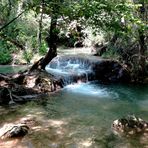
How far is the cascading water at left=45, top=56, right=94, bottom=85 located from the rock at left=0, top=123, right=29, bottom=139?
26.1ft

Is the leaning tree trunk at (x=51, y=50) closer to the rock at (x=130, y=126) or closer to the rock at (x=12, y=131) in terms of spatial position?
the rock at (x=130, y=126)

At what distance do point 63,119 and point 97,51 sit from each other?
13360 millimetres

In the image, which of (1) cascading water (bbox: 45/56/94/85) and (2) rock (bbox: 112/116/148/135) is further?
(1) cascading water (bbox: 45/56/94/85)

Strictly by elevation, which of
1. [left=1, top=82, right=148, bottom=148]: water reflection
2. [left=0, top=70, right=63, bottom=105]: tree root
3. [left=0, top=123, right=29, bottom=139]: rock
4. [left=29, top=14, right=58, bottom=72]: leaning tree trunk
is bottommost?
[left=1, top=82, right=148, bottom=148]: water reflection

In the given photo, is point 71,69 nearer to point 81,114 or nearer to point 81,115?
point 81,114

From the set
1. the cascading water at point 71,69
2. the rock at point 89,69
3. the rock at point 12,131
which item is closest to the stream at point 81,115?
the rock at point 12,131

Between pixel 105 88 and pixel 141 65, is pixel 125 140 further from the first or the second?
pixel 141 65

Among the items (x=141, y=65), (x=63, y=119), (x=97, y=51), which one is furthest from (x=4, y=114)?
(x=97, y=51)

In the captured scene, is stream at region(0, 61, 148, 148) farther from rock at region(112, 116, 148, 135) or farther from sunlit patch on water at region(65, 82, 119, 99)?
rock at region(112, 116, 148, 135)

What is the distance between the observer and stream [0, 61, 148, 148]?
9.47m

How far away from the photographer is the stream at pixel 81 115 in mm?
9469

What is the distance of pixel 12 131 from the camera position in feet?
32.2

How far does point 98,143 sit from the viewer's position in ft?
30.9

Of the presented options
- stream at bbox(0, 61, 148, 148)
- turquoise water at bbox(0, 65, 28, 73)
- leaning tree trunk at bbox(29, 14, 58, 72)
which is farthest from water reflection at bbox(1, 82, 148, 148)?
turquoise water at bbox(0, 65, 28, 73)
